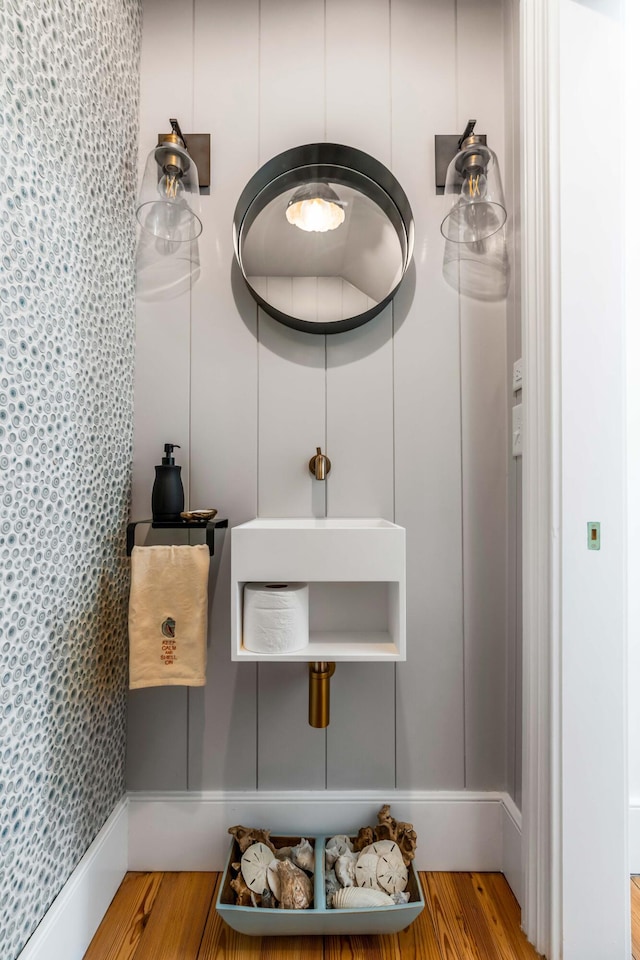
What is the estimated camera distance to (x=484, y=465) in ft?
4.63

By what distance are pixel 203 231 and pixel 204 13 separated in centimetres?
57

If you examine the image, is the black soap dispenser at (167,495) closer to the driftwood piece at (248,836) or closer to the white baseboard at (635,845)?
the driftwood piece at (248,836)

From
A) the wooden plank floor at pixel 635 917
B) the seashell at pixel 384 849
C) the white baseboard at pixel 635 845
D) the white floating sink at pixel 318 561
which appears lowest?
the wooden plank floor at pixel 635 917

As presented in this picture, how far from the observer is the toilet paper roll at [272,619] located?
1.14 m

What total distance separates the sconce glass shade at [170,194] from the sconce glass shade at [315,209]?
0.25m

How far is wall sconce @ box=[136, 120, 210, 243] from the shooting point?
130 centimetres

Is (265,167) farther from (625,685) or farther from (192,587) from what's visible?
(625,685)

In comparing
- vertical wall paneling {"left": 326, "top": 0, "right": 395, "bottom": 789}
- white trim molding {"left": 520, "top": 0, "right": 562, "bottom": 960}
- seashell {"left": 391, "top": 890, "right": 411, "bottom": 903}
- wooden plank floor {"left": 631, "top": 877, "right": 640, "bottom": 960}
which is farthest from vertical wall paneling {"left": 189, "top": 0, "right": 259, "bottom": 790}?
wooden plank floor {"left": 631, "top": 877, "right": 640, "bottom": 960}

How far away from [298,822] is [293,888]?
0.23 meters

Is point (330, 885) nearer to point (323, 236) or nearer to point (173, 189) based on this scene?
point (323, 236)

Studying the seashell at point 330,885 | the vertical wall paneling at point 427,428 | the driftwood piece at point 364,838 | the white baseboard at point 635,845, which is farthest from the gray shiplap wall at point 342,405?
the white baseboard at point 635,845

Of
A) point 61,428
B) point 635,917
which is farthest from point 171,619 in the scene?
point 635,917

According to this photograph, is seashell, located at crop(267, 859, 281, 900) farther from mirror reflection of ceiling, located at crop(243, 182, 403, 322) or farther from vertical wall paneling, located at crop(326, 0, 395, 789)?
mirror reflection of ceiling, located at crop(243, 182, 403, 322)

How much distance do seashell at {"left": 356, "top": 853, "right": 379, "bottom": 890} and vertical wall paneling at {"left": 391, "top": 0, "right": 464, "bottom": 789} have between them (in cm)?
21
